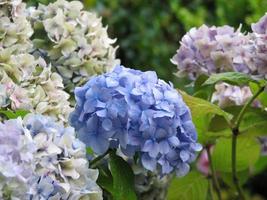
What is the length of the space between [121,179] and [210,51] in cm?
35

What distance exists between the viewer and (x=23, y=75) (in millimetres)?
1338

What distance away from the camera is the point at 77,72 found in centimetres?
149

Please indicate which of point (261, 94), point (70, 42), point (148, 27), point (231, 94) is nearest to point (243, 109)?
point (261, 94)

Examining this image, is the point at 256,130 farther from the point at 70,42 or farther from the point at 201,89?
the point at 70,42

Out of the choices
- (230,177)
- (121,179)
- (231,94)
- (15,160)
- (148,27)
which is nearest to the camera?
(15,160)

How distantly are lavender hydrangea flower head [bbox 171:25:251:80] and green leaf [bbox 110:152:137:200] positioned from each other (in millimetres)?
311

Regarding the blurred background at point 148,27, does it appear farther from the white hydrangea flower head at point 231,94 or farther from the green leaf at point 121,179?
the green leaf at point 121,179

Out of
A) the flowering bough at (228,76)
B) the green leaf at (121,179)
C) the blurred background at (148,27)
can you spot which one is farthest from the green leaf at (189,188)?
the blurred background at (148,27)

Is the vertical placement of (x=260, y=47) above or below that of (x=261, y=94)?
above

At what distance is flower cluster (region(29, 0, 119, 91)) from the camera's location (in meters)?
1.48

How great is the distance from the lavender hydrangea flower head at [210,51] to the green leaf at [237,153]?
0.62ft

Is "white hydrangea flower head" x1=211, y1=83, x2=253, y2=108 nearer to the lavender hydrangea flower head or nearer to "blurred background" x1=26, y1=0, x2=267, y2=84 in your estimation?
the lavender hydrangea flower head

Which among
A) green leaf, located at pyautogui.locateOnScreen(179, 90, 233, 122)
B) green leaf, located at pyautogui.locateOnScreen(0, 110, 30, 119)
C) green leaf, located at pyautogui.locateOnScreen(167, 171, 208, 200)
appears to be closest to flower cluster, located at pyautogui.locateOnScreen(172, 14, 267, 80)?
green leaf, located at pyautogui.locateOnScreen(179, 90, 233, 122)

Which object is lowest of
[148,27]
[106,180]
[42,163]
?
[148,27]
